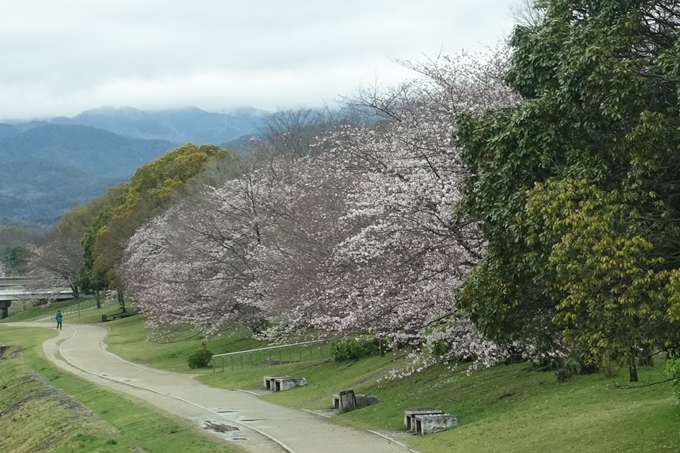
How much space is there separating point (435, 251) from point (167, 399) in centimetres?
1295

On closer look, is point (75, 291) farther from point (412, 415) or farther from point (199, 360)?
point (412, 415)

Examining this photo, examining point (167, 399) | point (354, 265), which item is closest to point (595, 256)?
point (354, 265)

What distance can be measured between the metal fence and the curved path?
6.68 ft

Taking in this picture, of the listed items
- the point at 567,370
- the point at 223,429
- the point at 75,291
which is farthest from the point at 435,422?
the point at 75,291

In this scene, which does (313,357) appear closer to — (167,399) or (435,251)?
(167,399)

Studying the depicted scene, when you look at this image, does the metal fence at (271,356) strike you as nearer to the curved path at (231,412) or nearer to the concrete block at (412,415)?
the curved path at (231,412)

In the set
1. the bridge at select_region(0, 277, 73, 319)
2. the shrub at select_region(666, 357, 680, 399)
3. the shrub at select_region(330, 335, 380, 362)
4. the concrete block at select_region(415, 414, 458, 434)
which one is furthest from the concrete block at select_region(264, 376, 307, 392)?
the bridge at select_region(0, 277, 73, 319)

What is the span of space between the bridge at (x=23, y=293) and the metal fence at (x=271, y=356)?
192 ft

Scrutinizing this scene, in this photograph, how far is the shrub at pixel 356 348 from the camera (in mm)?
29578

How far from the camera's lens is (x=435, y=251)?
18.8 meters

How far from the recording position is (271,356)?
36.7m

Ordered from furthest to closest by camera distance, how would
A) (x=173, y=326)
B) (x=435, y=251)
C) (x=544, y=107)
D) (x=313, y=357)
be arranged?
(x=173, y=326), (x=313, y=357), (x=435, y=251), (x=544, y=107)

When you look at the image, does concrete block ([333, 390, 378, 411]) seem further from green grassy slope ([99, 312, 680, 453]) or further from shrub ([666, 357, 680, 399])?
shrub ([666, 357, 680, 399])

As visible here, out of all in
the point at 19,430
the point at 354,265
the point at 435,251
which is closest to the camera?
the point at 435,251
